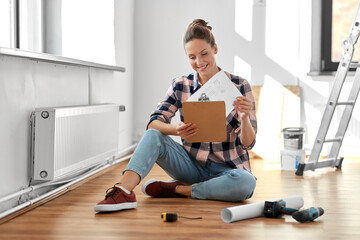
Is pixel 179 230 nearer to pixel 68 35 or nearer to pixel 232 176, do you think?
pixel 232 176

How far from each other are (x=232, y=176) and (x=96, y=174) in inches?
51.5

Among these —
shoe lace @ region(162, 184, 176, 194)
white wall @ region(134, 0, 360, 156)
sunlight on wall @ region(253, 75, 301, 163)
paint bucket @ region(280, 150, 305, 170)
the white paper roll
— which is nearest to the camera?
the white paper roll

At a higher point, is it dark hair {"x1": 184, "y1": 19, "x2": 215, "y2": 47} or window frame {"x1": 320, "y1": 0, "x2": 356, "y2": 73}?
window frame {"x1": 320, "y1": 0, "x2": 356, "y2": 73}

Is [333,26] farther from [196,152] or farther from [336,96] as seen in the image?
[196,152]

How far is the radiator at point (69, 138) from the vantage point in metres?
2.45

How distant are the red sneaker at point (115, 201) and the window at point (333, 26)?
298 cm

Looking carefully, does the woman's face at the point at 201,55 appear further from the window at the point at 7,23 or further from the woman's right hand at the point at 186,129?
the window at the point at 7,23

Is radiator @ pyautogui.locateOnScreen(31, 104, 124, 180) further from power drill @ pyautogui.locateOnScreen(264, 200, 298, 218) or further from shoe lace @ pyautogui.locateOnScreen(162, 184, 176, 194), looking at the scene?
power drill @ pyautogui.locateOnScreen(264, 200, 298, 218)

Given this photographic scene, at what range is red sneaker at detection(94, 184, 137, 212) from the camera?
219 cm

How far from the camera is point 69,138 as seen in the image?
2.74 metres

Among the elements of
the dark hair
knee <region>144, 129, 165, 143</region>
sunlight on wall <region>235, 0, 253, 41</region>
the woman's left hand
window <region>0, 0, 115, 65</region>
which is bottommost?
knee <region>144, 129, 165, 143</region>

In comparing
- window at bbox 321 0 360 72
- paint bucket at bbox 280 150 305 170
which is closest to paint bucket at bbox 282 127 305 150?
paint bucket at bbox 280 150 305 170

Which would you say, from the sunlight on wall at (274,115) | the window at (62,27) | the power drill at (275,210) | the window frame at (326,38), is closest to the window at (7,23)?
the window at (62,27)

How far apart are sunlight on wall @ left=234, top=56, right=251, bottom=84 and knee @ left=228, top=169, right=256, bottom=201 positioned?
2401 mm
